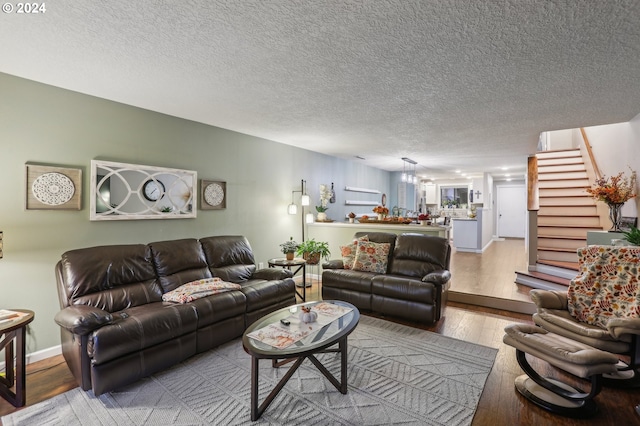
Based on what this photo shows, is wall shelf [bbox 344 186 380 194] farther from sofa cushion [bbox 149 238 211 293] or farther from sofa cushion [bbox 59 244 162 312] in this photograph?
sofa cushion [bbox 59 244 162 312]

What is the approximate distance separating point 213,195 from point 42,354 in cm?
238

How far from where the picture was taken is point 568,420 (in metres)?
1.95

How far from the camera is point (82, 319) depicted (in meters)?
2.14

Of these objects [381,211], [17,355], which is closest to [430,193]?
[381,211]

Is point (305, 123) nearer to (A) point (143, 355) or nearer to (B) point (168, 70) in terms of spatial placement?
(B) point (168, 70)

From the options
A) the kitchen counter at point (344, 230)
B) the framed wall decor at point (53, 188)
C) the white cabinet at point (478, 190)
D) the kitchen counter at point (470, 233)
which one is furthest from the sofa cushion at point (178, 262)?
the white cabinet at point (478, 190)

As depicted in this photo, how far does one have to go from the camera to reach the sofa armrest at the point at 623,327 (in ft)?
6.55

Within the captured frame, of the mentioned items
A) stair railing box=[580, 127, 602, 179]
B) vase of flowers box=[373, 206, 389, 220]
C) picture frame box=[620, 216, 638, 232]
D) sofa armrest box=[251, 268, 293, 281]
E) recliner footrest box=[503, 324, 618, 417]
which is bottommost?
recliner footrest box=[503, 324, 618, 417]

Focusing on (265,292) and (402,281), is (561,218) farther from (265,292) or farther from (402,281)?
(265,292)

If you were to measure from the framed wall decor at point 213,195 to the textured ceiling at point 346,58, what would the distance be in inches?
33.4

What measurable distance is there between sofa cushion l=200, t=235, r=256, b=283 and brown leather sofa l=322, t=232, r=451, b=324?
3.60ft

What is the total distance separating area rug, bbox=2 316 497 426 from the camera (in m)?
1.96

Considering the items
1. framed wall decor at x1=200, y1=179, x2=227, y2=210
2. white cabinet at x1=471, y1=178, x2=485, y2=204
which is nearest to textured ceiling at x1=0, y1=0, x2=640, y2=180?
framed wall decor at x1=200, y1=179, x2=227, y2=210

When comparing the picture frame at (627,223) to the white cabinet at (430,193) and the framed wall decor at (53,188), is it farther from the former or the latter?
the white cabinet at (430,193)
